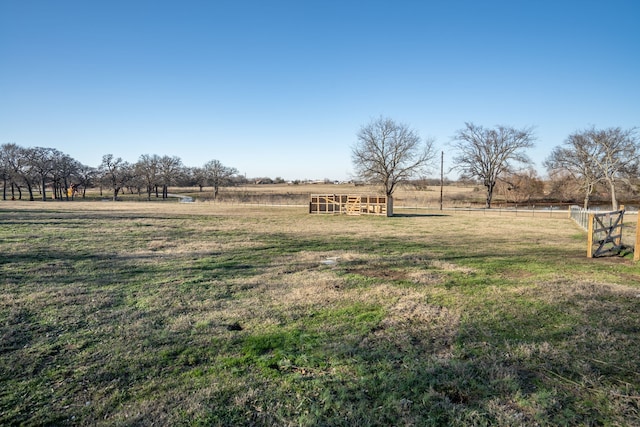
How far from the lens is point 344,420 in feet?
10.4

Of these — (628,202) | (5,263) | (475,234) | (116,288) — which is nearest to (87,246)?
(5,263)

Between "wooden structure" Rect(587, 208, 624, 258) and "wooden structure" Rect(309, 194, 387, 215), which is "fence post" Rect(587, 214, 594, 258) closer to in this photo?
"wooden structure" Rect(587, 208, 624, 258)

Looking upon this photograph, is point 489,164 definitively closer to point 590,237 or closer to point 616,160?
point 616,160

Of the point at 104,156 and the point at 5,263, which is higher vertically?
the point at 104,156

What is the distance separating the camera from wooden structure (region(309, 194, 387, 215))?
29.8 meters

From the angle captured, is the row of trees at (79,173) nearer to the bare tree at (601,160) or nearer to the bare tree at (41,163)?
the bare tree at (41,163)

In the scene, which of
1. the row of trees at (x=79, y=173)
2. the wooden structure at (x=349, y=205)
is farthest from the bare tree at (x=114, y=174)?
the wooden structure at (x=349, y=205)

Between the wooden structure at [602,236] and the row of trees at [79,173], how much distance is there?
71607 millimetres

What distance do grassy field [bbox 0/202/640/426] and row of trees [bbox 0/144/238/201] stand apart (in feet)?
203

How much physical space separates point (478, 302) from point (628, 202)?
199 feet

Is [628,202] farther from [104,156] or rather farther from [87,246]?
[104,156]

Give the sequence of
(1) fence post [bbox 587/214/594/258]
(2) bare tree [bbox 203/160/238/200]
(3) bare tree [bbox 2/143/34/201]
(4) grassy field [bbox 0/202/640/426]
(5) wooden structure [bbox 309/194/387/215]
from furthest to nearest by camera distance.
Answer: (2) bare tree [bbox 203/160/238/200] → (3) bare tree [bbox 2/143/34/201] → (5) wooden structure [bbox 309/194/387/215] → (1) fence post [bbox 587/214/594/258] → (4) grassy field [bbox 0/202/640/426]

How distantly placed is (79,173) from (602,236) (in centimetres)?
8229

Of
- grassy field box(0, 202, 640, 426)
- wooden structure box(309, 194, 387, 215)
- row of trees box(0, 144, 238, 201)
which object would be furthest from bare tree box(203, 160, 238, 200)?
grassy field box(0, 202, 640, 426)
